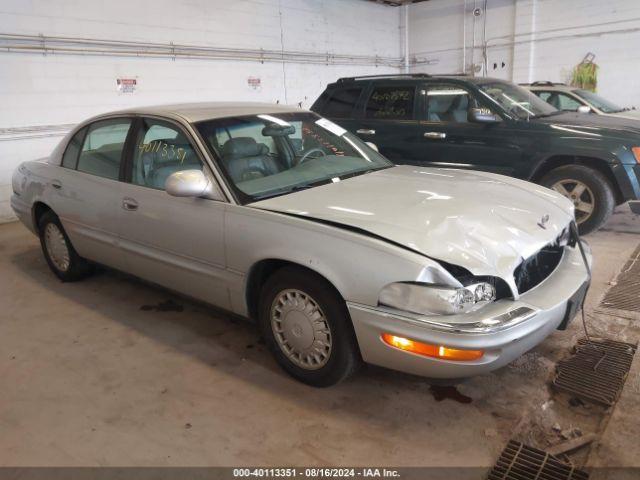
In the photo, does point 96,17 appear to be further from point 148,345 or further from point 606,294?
point 606,294

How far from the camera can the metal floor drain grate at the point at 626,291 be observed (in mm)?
3494

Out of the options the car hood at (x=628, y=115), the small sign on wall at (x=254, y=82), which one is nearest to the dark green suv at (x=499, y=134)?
the car hood at (x=628, y=115)

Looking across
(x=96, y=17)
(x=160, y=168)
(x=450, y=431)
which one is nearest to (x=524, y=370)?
(x=450, y=431)

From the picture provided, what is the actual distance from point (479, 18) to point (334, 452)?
1277 centimetres

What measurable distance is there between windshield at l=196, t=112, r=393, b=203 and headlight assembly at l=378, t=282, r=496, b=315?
0.99m

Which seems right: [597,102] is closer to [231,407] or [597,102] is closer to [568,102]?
[568,102]

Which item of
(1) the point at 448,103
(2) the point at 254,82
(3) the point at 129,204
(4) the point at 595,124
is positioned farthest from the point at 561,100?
(3) the point at 129,204

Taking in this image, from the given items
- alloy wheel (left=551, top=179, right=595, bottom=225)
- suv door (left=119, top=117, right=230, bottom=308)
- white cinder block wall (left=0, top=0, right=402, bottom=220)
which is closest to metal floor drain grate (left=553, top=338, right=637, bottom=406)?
suv door (left=119, top=117, right=230, bottom=308)

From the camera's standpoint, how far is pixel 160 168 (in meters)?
3.20

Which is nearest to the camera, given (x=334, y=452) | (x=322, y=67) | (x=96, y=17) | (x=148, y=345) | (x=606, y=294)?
(x=334, y=452)

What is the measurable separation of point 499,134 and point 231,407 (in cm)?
403

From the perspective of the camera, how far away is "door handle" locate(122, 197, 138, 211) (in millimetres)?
3225

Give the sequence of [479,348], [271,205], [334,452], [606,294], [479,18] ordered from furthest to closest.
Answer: [479,18], [606,294], [271,205], [334,452], [479,348]

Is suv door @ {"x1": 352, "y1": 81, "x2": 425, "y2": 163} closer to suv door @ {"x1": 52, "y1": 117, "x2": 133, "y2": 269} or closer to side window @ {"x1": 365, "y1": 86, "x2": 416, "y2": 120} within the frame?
side window @ {"x1": 365, "y1": 86, "x2": 416, "y2": 120}
